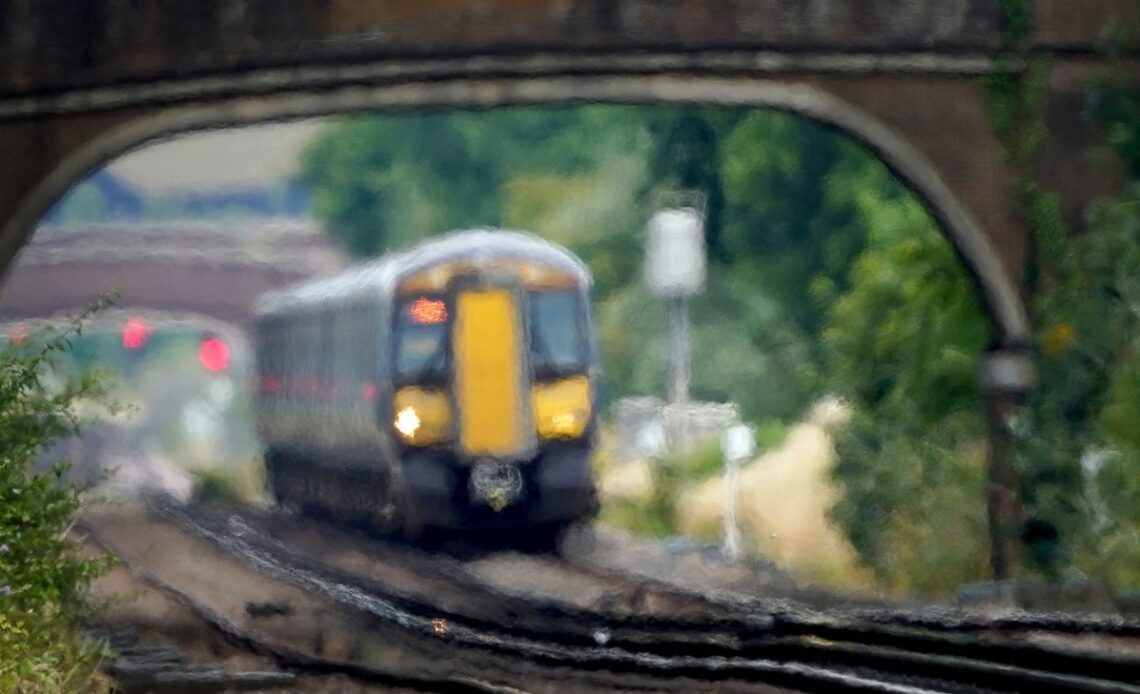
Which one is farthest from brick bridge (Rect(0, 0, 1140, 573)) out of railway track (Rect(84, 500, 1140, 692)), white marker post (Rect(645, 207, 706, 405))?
white marker post (Rect(645, 207, 706, 405))

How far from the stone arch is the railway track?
365 centimetres

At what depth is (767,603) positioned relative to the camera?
15.2m

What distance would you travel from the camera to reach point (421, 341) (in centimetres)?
1998

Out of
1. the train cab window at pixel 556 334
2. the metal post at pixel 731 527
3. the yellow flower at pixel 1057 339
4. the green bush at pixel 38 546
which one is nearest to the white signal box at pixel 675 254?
the metal post at pixel 731 527

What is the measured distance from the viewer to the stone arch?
1912 centimetres

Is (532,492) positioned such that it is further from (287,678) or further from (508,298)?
(287,678)

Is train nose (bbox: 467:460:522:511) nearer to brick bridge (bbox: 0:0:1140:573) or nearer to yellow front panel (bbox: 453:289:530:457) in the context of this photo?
yellow front panel (bbox: 453:289:530:457)

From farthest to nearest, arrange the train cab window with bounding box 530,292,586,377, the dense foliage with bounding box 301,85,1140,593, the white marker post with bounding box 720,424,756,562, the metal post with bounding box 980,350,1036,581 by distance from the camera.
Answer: the white marker post with bounding box 720,424,756,562, the train cab window with bounding box 530,292,586,377, the metal post with bounding box 980,350,1036,581, the dense foliage with bounding box 301,85,1140,593

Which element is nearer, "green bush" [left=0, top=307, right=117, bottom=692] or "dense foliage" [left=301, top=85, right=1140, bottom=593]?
"green bush" [left=0, top=307, right=117, bottom=692]

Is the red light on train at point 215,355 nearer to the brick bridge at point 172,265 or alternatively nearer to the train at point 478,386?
the brick bridge at point 172,265

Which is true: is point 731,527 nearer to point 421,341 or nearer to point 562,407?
point 562,407

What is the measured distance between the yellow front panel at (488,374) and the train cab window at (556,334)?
20 cm

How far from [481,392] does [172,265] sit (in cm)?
3673

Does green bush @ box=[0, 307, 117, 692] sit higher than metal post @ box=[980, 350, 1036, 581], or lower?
lower
